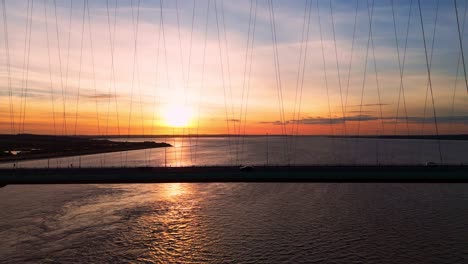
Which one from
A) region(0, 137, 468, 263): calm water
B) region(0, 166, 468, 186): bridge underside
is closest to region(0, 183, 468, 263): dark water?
region(0, 137, 468, 263): calm water

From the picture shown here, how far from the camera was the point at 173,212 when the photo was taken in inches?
1368

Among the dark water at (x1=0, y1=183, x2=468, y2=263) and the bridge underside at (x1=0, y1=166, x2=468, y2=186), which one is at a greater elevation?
the bridge underside at (x1=0, y1=166, x2=468, y2=186)

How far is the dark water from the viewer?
21922 mm

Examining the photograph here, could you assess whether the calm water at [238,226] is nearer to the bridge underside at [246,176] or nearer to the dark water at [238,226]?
the dark water at [238,226]

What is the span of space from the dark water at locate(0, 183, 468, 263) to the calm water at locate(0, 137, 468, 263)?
0.25 feet

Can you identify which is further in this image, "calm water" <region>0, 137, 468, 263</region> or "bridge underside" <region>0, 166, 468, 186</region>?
"bridge underside" <region>0, 166, 468, 186</region>

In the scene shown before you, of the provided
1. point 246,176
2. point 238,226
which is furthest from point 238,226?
point 246,176

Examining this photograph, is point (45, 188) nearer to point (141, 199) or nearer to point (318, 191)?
point (141, 199)

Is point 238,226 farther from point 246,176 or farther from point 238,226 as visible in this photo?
point 246,176

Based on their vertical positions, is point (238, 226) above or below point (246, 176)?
below

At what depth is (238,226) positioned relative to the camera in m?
28.5

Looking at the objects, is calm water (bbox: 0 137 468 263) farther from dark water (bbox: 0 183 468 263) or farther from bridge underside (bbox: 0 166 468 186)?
bridge underside (bbox: 0 166 468 186)

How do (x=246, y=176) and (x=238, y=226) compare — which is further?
(x=246, y=176)

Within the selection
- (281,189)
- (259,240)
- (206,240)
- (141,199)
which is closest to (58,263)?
(206,240)
